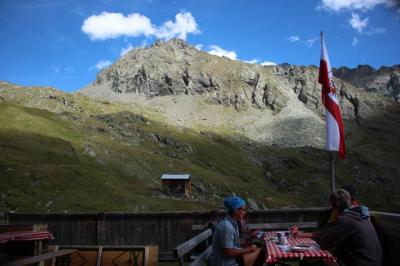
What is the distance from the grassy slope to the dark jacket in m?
40.2

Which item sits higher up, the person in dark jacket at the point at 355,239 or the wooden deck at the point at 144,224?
the person in dark jacket at the point at 355,239

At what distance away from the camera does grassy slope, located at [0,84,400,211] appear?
165 feet

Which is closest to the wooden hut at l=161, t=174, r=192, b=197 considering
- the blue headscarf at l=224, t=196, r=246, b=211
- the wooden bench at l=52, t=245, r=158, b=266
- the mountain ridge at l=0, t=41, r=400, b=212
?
the mountain ridge at l=0, t=41, r=400, b=212

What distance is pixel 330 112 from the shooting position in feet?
39.7

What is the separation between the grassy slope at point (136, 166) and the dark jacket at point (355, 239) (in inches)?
1582

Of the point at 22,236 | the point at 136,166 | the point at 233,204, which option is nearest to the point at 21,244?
the point at 22,236

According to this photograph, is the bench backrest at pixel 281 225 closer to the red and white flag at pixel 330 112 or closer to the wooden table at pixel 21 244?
the red and white flag at pixel 330 112

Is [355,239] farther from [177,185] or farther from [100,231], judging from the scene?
[177,185]

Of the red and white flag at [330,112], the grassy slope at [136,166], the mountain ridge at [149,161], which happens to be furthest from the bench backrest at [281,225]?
the mountain ridge at [149,161]

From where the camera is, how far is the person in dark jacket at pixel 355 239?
684cm

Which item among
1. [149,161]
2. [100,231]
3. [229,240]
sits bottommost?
[100,231]

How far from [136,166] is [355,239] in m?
68.5

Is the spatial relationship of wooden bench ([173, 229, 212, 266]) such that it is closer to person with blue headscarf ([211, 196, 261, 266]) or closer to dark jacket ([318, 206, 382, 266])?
person with blue headscarf ([211, 196, 261, 266])

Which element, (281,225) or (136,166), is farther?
(136,166)
